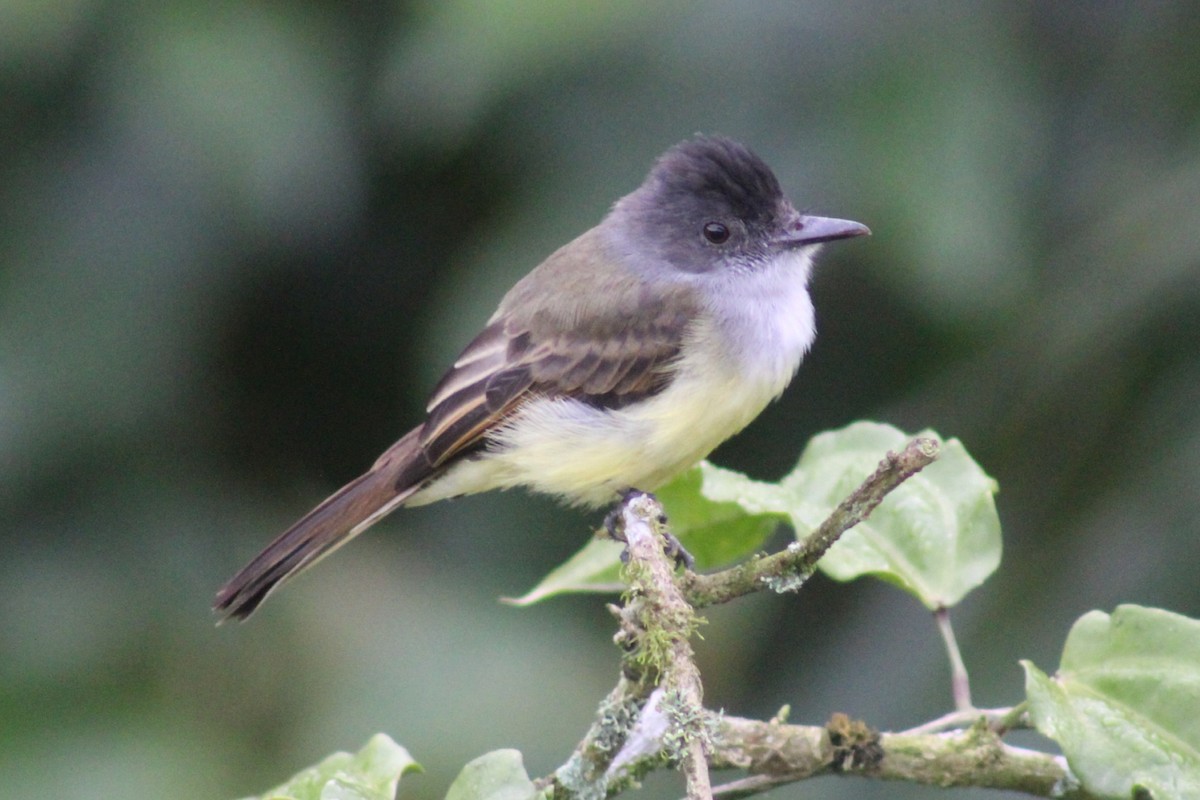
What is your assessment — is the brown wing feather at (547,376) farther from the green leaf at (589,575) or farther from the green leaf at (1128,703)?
the green leaf at (1128,703)

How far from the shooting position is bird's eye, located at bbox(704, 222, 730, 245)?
12.8ft

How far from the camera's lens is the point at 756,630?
437 cm

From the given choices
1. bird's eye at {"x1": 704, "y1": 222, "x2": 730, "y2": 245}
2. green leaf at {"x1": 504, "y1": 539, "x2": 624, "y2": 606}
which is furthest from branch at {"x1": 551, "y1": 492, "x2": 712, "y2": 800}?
bird's eye at {"x1": 704, "y1": 222, "x2": 730, "y2": 245}

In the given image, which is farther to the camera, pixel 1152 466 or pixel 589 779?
pixel 1152 466

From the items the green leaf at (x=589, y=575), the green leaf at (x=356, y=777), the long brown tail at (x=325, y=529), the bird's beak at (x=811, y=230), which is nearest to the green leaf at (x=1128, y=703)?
the green leaf at (x=589, y=575)

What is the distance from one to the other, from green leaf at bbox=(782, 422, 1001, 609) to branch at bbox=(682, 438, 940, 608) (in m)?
0.34

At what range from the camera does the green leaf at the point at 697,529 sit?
2.56 meters

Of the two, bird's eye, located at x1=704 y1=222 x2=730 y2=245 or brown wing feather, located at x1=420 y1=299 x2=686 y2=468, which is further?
bird's eye, located at x1=704 y1=222 x2=730 y2=245

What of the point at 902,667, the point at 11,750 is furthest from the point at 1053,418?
the point at 11,750

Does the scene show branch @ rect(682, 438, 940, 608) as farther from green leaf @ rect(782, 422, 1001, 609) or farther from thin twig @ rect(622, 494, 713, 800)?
green leaf @ rect(782, 422, 1001, 609)

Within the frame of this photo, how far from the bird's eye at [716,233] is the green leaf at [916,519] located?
1354 mm

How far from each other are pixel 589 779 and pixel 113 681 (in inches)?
116

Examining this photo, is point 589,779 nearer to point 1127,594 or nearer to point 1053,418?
point 1127,594

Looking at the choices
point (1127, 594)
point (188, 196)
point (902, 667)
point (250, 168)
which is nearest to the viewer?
point (1127, 594)
